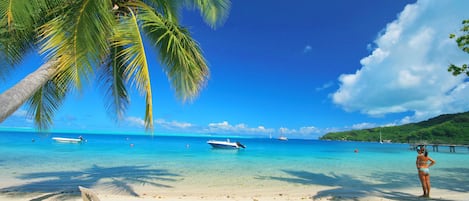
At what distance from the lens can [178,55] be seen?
4.89m

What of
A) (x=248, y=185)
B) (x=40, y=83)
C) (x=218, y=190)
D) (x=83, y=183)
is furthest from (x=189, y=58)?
(x=83, y=183)

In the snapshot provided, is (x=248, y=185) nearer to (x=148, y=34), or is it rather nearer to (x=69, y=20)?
(x=148, y=34)

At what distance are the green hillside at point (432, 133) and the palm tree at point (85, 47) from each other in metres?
80.0

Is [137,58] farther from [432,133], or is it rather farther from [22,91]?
[432,133]

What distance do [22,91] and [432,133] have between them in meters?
99.3

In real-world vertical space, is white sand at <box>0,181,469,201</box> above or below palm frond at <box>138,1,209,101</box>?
below

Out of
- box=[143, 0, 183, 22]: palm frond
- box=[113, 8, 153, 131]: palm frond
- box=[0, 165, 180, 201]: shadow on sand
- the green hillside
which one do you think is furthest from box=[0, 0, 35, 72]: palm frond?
the green hillside

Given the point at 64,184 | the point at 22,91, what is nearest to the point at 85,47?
the point at 22,91

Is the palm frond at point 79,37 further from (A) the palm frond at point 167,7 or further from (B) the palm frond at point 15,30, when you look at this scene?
(A) the palm frond at point 167,7

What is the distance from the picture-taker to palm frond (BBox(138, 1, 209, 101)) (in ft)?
16.3

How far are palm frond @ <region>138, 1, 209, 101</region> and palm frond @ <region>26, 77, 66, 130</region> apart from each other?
2.28 meters

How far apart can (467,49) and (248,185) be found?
328 inches

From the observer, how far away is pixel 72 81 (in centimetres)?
380

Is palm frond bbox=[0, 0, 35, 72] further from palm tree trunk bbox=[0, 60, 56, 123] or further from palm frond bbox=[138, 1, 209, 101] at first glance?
palm frond bbox=[138, 1, 209, 101]
